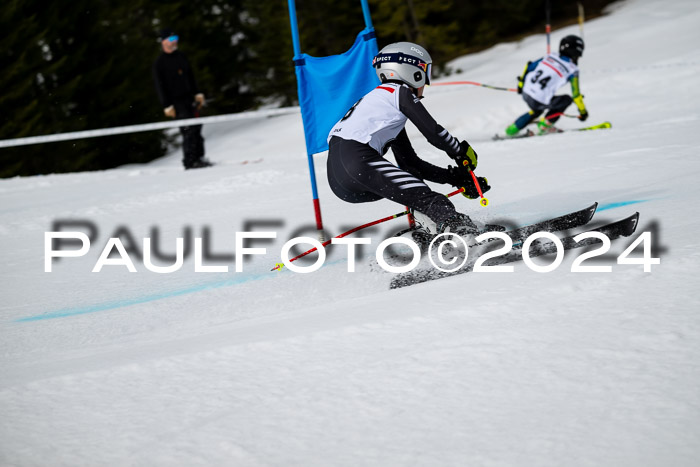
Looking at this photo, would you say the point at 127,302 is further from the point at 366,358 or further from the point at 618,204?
the point at 618,204

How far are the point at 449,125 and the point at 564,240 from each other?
938cm

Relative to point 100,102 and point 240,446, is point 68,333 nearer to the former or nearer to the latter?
point 240,446

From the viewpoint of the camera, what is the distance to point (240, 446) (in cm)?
236

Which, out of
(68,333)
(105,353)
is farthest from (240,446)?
(68,333)

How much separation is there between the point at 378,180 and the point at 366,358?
1.79 m

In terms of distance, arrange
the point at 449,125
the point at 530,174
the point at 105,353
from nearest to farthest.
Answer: the point at 105,353
the point at 530,174
the point at 449,125

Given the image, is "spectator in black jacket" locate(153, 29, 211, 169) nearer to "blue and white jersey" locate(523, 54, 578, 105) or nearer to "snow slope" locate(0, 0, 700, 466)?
"snow slope" locate(0, 0, 700, 466)

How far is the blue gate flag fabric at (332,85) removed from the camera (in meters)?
5.47

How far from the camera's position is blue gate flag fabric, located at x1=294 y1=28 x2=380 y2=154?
18.0 ft

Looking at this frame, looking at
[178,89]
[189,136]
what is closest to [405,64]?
[178,89]

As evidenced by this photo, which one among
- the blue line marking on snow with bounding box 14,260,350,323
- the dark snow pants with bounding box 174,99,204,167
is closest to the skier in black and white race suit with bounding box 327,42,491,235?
the blue line marking on snow with bounding box 14,260,350,323

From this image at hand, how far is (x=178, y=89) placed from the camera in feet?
33.6

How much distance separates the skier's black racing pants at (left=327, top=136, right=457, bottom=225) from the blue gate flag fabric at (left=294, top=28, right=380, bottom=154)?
35.8 inches

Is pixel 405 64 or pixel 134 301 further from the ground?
pixel 405 64
